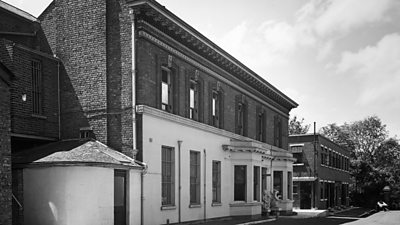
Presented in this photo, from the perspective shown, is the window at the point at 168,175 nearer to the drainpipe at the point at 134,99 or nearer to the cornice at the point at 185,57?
the drainpipe at the point at 134,99

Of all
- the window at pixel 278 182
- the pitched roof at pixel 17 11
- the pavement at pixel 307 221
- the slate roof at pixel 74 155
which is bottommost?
the pavement at pixel 307 221

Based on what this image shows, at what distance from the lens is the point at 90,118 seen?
63.2ft

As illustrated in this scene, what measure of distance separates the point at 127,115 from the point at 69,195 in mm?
4155

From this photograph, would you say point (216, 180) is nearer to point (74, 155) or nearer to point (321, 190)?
point (74, 155)

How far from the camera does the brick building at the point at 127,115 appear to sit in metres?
16.5

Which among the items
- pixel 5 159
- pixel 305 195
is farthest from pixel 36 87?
pixel 305 195

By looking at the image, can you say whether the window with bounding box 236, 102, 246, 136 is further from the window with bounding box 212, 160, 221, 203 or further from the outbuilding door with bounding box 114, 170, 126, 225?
the outbuilding door with bounding box 114, 170, 126, 225

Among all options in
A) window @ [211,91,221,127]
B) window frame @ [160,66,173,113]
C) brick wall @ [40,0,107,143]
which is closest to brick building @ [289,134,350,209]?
window @ [211,91,221,127]

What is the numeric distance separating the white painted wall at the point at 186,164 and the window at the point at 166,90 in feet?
2.76

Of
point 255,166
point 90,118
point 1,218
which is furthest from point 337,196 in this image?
point 1,218

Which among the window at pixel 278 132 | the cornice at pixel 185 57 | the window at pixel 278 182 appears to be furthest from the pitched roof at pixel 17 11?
the window at pixel 278 132

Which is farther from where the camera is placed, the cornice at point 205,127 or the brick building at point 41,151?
the cornice at point 205,127

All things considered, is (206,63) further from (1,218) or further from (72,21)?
(1,218)

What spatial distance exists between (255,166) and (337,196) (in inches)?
1217
